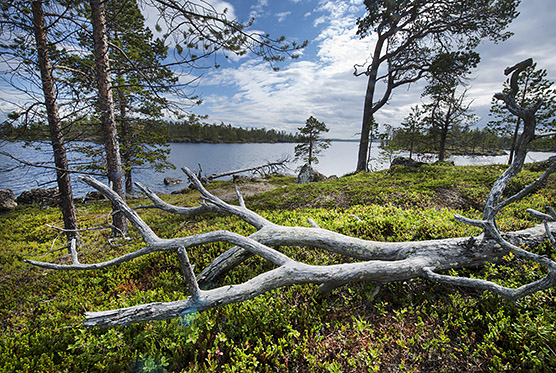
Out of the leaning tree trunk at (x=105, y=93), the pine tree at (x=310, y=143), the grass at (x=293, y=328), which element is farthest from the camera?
the pine tree at (x=310, y=143)

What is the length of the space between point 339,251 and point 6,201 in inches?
1020

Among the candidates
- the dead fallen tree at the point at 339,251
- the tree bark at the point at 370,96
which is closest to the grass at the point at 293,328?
the dead fallen tree at the point at 339,251

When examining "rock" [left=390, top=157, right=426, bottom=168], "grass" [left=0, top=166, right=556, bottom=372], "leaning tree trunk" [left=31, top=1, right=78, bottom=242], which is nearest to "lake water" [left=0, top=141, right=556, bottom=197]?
"leaning tree trunk" [left=31, top=1, right=78, bottom=242]

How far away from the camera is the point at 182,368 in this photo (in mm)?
2568

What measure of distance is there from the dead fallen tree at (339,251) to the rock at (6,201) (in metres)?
21.6

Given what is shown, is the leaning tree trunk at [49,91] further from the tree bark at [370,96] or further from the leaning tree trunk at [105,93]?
the tree bark at [370,96]

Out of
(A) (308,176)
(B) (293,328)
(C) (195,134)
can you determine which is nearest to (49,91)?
(B) (293,328)

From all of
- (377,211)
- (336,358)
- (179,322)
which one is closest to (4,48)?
(179,322)

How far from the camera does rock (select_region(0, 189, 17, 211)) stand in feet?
53.8

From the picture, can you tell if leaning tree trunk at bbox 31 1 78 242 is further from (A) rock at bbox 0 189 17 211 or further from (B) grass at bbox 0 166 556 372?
(A) rock at bbox 0 189 17 211

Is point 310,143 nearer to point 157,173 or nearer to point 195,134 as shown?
point 157,173

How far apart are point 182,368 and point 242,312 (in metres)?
0.94

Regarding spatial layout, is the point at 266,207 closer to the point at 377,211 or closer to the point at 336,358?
the point at 377,211

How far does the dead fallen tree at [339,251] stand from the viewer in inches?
99.0
